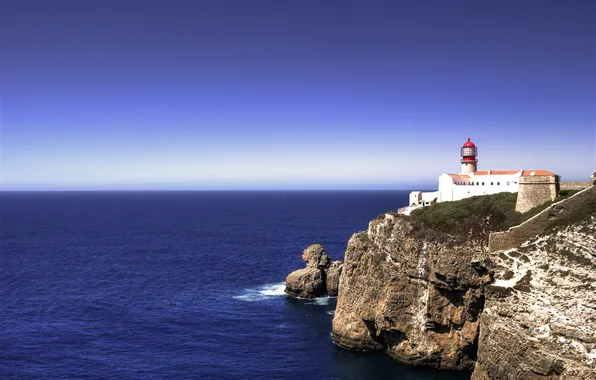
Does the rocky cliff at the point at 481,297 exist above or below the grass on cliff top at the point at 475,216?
below

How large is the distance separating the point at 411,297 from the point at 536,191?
600 inches

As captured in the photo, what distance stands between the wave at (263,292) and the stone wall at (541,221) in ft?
128

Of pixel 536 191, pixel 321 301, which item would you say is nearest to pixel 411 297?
pixel 536 191

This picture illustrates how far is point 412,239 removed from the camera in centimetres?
4703

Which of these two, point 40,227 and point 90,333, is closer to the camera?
point 90,333

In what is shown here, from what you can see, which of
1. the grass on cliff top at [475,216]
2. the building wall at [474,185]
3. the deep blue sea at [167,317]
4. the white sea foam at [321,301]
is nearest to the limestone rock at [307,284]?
the white sea foam at [321,301]

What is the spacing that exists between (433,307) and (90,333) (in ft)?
124

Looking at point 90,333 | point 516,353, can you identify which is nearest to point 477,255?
point 516,353

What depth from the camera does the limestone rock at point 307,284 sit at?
69.9 metres

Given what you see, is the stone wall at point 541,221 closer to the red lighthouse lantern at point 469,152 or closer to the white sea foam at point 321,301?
the red lighthouse lantern at point 469,152

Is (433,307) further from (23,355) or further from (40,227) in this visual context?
(40,227)

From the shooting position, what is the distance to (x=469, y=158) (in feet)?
212

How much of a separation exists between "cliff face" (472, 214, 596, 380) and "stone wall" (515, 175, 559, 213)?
329 inches

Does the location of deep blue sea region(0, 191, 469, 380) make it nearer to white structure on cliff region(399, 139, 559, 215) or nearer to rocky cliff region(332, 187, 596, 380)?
rocky cliff region(332, 187, 596, 380)
